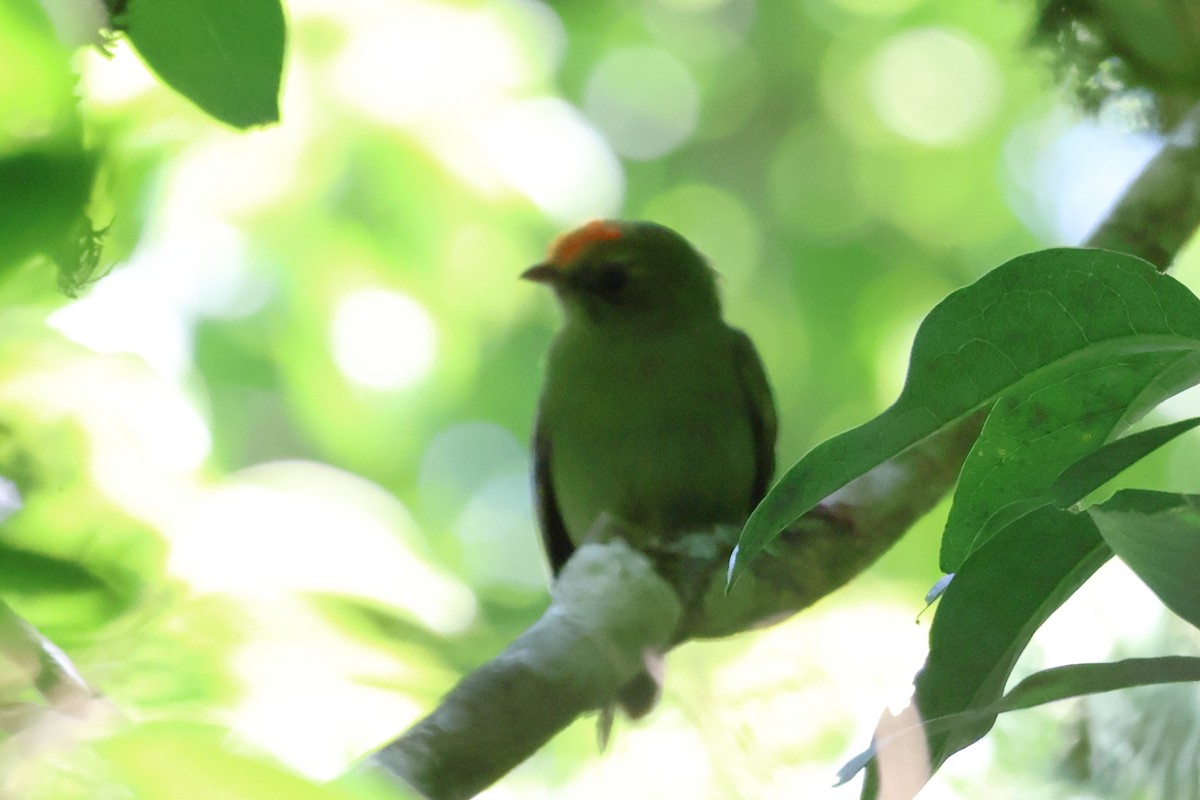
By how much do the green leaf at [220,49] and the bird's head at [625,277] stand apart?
2.06 metres

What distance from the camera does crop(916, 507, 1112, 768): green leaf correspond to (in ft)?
3.18

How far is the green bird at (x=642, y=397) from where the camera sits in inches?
103

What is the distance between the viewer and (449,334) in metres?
3.74

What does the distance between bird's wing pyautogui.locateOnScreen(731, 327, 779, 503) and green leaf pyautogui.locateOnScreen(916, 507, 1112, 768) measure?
1734mm

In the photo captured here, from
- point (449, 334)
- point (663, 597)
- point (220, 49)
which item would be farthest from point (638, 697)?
point (449, 334)

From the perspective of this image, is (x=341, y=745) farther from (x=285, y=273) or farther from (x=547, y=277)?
(x=285, y=273)

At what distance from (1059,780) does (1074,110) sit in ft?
5.47

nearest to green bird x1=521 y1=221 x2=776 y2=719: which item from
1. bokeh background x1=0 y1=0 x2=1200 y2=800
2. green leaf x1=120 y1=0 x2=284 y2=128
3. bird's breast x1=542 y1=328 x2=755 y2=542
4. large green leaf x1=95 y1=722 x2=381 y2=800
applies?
bird's breast x1=542 y1=328 x2=755 y2=542

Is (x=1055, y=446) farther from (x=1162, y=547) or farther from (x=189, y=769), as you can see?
(x=189, y=769)

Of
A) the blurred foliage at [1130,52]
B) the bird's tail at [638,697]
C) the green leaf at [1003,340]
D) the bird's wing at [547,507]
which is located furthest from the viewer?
the bird's wing at [547,507]

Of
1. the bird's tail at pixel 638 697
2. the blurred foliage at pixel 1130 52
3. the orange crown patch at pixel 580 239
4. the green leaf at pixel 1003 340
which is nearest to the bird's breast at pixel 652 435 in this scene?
the orange crown patch at pixel 580 239

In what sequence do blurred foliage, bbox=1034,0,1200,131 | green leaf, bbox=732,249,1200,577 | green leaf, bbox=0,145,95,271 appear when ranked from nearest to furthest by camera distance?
green leaf, bbox=0,145,95,271 < green leaf, bbox=732,249,1200,577 < blurred foliage, bbox=1034,0,1200,131

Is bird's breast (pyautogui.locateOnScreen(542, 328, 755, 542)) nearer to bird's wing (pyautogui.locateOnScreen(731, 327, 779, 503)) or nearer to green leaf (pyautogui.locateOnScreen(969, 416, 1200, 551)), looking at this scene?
bird's wing (pyautogui.locateOnScreen(731, 327, 779, 503))

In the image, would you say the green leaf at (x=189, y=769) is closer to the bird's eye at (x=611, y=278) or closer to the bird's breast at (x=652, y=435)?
the bird's breast at (x=652, y=435)
